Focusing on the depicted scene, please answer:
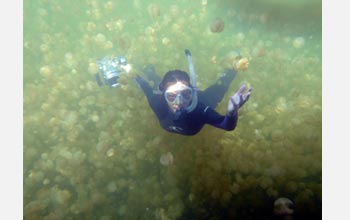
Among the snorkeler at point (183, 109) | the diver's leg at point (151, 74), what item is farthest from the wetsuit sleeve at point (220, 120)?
the diver's leg at point (151, 74)

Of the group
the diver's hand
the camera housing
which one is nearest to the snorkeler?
the diver's hand

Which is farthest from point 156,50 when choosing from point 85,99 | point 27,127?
point 27,127

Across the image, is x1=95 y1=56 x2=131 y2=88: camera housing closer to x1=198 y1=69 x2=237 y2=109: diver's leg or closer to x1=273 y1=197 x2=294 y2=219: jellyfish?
x1=198 y1=69 x2=237 y2=109: diver's leg

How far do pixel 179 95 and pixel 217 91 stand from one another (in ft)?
6.04

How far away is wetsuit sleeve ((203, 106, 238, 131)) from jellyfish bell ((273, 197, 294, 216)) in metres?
1.92

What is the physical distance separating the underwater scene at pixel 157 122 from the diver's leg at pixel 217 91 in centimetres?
30

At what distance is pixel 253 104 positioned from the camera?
685cm

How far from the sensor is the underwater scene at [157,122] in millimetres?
5559

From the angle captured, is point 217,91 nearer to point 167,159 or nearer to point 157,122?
point 157,122

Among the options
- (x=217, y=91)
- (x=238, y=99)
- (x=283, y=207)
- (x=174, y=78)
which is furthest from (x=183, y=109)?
(x=283, y=207)

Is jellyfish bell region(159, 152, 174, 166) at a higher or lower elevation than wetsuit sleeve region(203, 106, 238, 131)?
lower

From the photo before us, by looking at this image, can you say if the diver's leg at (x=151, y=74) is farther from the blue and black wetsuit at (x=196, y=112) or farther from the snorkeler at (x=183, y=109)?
the snorkeler at (x=183, y=109)

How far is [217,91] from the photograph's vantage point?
6.70 m

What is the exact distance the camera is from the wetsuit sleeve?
4.47 metres
